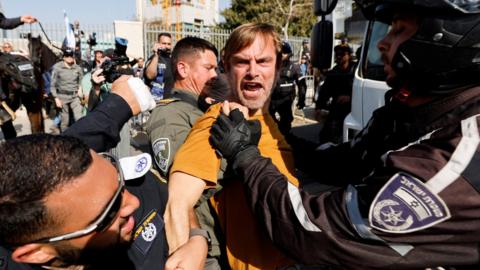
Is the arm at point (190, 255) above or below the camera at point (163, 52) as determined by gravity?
below

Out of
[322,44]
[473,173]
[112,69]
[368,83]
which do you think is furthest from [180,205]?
A: [368,83]

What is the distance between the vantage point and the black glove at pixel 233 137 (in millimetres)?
1437

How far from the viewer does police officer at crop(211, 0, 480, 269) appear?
3.43ft

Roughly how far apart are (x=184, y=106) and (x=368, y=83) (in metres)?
2.07

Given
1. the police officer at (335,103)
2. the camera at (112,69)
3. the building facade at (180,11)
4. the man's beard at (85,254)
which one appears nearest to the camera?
the man's beard at (85,254)

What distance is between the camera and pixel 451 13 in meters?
1.20

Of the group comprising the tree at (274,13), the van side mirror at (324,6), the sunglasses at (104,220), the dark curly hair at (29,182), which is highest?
the tree at (274,13)

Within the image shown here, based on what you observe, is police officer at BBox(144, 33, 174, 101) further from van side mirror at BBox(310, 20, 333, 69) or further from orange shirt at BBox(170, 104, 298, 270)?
orange shirt at BBox(170, 104, 298, 270)

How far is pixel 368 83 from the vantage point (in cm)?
368

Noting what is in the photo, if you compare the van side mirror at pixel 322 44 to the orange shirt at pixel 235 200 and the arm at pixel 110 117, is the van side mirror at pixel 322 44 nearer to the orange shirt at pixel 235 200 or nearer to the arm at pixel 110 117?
the orange shirt at pixel 235 200

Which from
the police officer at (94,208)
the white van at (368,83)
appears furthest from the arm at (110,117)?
the white van at (368,83)

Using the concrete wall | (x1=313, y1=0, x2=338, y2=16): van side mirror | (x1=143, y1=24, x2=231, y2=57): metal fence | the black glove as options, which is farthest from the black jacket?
the concrete wall

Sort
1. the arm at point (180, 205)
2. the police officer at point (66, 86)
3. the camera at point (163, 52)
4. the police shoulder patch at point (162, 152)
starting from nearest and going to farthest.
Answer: the arm at point (180, 205) → the police shoulder patch at point (162, 152) → the camera at point (163, 52) → the police officer at point (66, 86)

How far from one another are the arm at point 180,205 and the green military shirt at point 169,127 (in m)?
0.57
